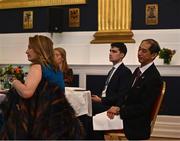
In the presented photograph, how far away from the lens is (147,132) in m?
3.85

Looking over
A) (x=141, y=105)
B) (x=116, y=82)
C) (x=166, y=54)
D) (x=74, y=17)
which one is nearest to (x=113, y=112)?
(x=141, y=105)

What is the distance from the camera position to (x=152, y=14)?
771cm

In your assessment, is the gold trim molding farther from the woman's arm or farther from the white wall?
the woman's arm

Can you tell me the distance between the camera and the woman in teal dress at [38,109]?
9.83 ft

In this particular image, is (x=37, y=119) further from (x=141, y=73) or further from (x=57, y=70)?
(x=141, y=73)

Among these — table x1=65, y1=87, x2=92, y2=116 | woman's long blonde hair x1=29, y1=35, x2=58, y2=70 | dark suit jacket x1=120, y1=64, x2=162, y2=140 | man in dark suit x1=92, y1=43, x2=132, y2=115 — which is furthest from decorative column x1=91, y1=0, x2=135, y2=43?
woman's long blonde hair x1=29, y1=35, x2=58, y2=70

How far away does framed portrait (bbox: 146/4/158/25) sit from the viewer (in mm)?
7695

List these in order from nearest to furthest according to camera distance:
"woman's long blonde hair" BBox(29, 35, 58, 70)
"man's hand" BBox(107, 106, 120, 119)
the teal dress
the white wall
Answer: the teal dress
"woman's long blonde hair" BBox(29, 35, 58, 70)
"man's hand" BBox(107, 106, 120, 119)
the white wall

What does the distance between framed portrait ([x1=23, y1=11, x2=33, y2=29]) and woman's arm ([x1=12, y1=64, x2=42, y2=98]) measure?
573 cm

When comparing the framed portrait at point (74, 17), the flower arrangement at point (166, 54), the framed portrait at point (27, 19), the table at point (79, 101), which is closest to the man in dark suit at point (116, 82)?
the table at point (79, 101)

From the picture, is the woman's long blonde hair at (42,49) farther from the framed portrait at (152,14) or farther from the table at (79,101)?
the framed portrait at (152,14)

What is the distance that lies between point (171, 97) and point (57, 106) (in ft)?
15.4

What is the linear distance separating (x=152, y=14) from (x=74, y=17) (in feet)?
5.55

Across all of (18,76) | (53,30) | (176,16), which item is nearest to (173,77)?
(176,16)
